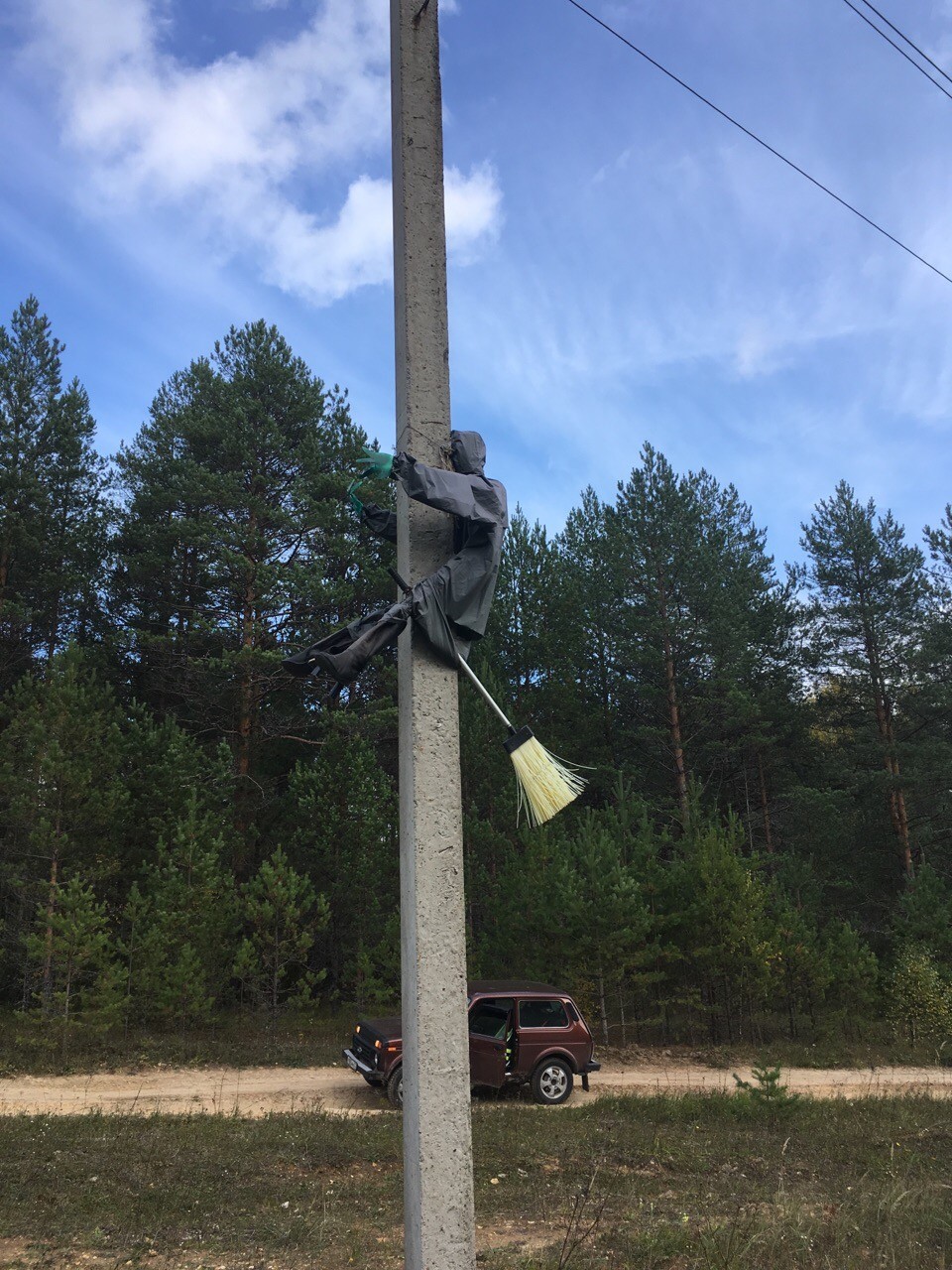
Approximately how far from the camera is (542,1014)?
45.8 feet

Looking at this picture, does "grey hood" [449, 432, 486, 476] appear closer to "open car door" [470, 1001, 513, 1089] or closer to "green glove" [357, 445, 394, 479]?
"green glove" [357, 445, 394, 479]

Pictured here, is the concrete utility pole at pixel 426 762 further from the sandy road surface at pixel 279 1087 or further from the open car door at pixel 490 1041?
the open car door at pixel 490 1041

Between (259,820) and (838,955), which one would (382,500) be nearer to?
(259,820)

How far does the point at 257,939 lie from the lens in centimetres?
1836

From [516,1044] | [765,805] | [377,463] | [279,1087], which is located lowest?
[279,1087]

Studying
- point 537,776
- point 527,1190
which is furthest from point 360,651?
point 527,1190

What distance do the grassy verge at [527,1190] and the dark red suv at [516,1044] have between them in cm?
122

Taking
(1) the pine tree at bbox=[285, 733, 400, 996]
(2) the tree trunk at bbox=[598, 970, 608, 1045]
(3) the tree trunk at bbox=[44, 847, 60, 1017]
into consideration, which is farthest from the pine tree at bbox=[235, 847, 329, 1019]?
(2) the tree trunk at bbox=[598, 970, 608, 1045]

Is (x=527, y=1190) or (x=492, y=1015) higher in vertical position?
(x=492, y=1015)

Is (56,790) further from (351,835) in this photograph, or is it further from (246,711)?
(351,835)

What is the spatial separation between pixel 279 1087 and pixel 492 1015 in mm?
3855

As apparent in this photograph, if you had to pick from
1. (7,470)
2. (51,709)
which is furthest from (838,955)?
(7,470)

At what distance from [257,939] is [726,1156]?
37.7 ft

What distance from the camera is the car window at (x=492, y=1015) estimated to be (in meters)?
13.7
